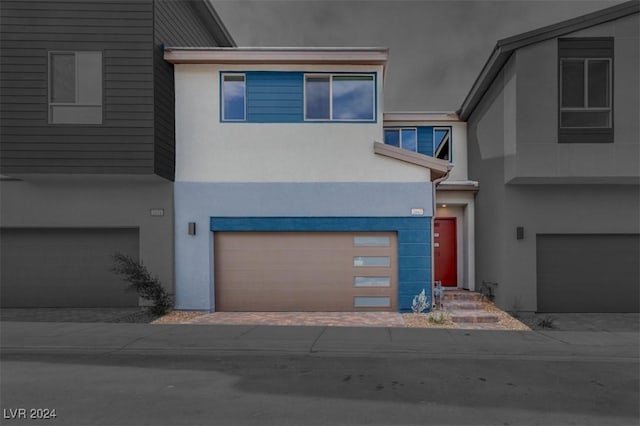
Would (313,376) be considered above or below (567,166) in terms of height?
below

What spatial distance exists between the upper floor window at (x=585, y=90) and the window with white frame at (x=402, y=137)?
495cm

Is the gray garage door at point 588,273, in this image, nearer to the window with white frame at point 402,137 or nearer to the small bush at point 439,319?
the small bush at point 439,319

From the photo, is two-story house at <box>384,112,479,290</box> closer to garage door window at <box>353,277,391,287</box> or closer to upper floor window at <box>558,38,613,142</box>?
garage door window at <box>353,277,391,287</box>

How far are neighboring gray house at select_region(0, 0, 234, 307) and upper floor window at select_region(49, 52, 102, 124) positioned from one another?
1.0 inches

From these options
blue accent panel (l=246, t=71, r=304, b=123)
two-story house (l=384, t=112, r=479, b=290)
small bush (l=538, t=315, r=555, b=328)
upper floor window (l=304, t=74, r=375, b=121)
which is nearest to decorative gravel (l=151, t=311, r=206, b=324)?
blue accent panel (l=246, t=71, r=304, b=123)

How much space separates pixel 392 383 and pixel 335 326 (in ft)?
10.6

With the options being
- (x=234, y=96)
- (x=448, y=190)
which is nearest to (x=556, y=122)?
(x=448, y=190)

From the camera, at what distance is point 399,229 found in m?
9.88

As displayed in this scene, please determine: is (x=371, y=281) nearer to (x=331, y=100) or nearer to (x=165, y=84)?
(x=331, y=100)

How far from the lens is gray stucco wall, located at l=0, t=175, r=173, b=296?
32.9 ft

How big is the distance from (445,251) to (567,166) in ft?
14.6

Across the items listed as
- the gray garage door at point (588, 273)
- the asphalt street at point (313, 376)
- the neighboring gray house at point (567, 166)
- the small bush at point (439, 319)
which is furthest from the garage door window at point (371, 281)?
the gray garage door at point (588, 273)

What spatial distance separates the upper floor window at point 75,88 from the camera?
9.38 meters

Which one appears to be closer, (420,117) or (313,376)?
(313,376)
